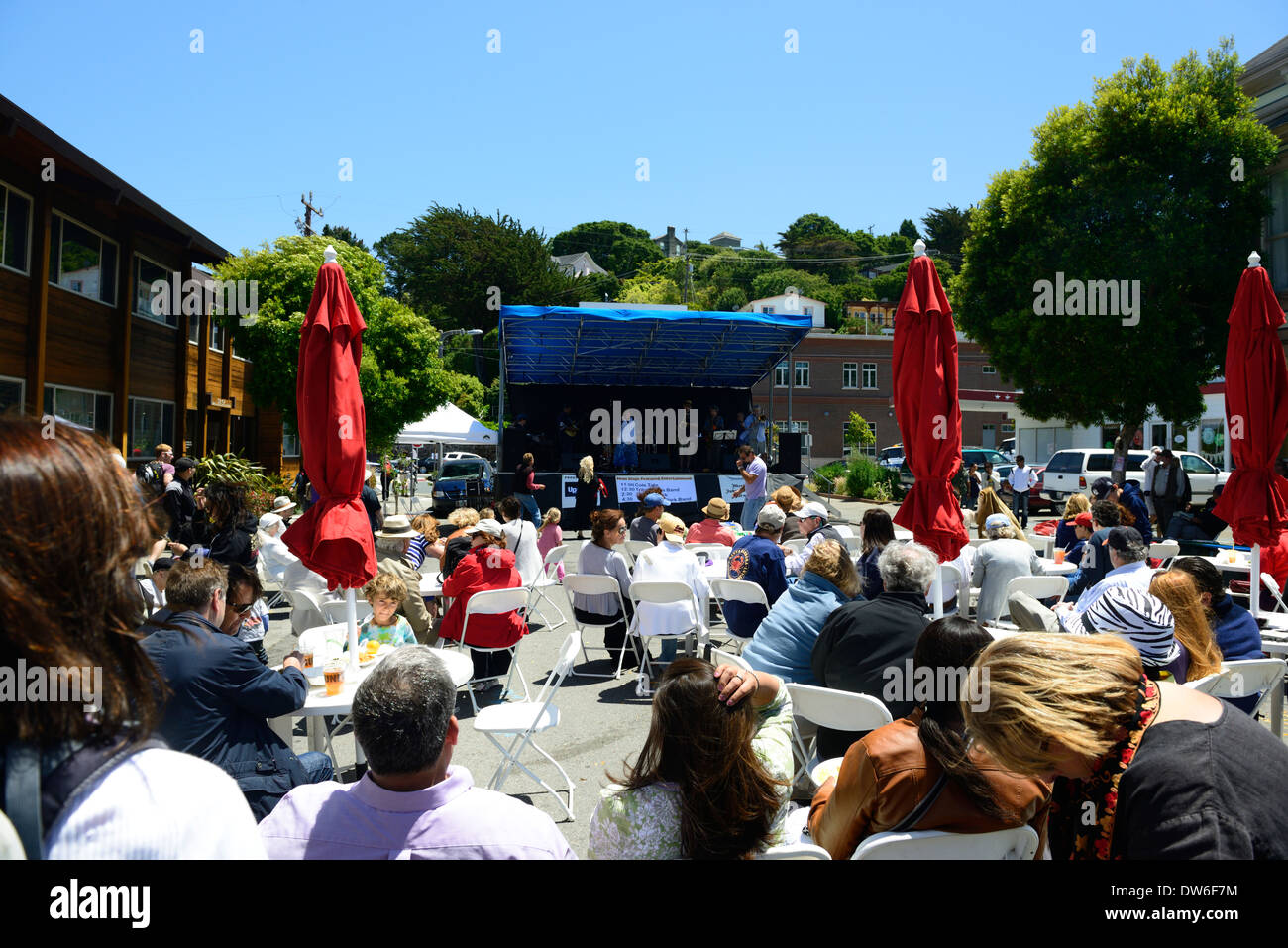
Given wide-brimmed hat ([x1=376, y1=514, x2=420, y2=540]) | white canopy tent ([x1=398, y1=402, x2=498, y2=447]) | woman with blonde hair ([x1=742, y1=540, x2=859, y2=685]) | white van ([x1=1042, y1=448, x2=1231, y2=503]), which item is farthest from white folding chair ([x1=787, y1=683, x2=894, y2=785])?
white van ([x1=1042, y1=448, x2=1231, y2=503])

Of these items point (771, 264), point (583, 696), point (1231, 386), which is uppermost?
point (771, 264)

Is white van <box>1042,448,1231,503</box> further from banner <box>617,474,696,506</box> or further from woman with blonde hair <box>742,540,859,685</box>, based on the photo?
woman with blonde hair <box>742,540,859,685</box>

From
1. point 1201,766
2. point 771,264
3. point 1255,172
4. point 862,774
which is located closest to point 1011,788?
point 862,774

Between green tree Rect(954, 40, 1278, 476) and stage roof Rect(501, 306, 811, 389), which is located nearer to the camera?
Result: green tree Rect(954, 40, 1278, 476)

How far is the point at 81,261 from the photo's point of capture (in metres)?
14.0

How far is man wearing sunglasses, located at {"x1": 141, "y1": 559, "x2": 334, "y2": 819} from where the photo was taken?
115 inches

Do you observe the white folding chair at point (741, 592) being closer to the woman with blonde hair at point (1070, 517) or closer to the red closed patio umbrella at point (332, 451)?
the red closed patio umbrella at point (332, 451)

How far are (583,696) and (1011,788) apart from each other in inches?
171

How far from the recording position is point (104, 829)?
3.30ft

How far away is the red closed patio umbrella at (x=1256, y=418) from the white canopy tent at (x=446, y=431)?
16.2 metres

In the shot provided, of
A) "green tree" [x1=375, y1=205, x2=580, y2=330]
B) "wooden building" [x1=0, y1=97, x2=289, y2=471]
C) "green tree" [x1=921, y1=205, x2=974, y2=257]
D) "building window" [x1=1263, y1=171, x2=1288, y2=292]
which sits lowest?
"wooden building" [x1=0, y1=97, x2=289, y2=471]

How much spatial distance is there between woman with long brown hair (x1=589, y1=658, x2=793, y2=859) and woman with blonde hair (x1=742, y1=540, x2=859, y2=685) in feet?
6.82

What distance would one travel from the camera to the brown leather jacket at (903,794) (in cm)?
219
